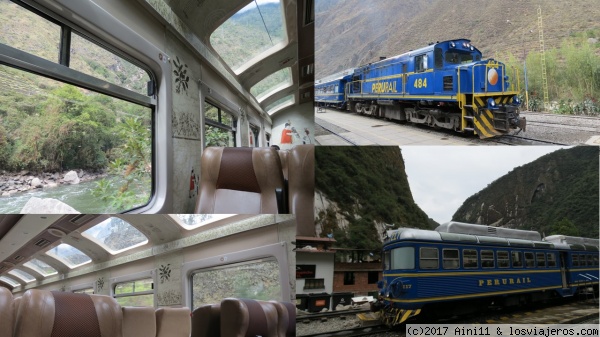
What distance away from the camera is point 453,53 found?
3.37 meters

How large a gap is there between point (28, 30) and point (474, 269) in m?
2.09

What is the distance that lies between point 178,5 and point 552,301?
250cm

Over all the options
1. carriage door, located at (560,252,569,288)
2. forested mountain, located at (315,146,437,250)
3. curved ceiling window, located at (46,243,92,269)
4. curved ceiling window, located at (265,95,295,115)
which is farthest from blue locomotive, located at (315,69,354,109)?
curved ceiling window, located at (46,243,92,269)

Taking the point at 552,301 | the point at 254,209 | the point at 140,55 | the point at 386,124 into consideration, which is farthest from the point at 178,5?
the point at 552,301

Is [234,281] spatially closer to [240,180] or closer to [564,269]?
[240,180]

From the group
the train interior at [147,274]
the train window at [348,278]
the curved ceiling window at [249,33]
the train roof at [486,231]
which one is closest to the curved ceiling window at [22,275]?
the train interior at [147,274]

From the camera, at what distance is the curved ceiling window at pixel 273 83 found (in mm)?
2795

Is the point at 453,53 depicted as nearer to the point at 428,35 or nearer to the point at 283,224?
the point at 428,35

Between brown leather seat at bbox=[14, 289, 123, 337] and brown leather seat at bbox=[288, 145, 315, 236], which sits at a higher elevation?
brown leather seat at bbox=[288, 145, 315, 236]

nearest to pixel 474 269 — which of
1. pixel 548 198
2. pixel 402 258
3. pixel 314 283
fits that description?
pixel 402 258

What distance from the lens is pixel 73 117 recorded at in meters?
1.73

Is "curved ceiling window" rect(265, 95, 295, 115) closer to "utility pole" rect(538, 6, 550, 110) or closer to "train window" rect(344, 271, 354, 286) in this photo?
"train window" rect(344, 271, 354, 286)

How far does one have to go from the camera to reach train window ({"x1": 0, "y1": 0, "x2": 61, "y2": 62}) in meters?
1.40

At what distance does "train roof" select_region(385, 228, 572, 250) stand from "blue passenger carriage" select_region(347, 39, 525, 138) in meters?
1.00
